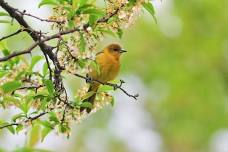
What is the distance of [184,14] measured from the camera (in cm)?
1633

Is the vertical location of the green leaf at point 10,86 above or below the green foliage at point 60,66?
below

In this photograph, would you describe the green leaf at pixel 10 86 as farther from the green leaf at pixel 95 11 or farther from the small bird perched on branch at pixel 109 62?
the small bird perched on branch at pixel 109 62

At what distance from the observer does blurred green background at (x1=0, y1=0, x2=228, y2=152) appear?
52.1 ft

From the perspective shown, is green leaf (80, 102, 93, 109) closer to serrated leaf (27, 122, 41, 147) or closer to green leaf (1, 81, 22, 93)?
green leaf (1, 81, 22, 93)

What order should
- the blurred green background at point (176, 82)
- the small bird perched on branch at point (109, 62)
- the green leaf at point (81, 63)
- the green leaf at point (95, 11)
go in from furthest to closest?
the blurred green background at point (176, 82), the small bird perched on branch at point (109, 62), the green leaf at point (81, 63), the green leaf at point (95, 11)

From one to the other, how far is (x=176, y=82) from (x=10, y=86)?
12595 millimetres

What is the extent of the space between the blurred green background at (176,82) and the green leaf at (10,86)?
38.3 feet

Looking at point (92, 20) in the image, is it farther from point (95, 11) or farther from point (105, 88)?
point (105, 88)

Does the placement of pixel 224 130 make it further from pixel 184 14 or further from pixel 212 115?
pixel 184 14

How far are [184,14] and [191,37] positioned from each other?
0.53 meters

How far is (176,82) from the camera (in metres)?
16.2

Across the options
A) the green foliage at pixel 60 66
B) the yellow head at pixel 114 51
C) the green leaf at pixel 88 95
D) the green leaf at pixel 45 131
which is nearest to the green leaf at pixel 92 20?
the green foliage at pixel 60 66

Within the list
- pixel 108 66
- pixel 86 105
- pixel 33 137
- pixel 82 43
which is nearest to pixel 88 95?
pixel 86 105

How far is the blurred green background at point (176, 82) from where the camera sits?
1587 cm
